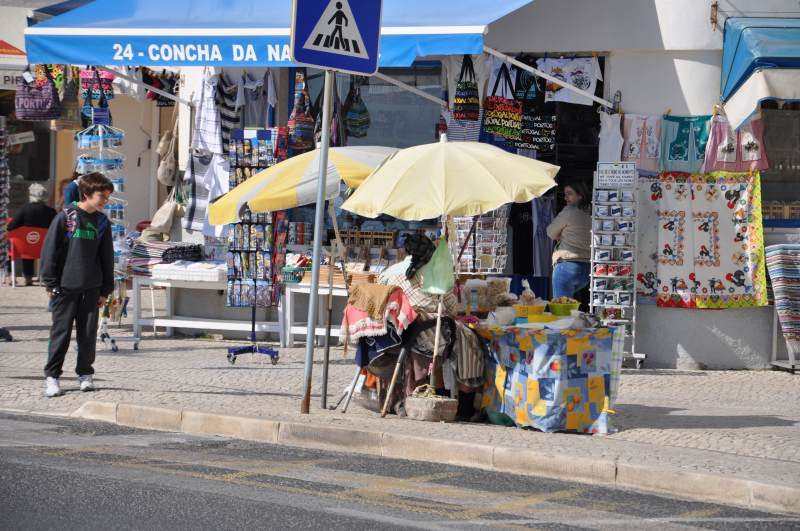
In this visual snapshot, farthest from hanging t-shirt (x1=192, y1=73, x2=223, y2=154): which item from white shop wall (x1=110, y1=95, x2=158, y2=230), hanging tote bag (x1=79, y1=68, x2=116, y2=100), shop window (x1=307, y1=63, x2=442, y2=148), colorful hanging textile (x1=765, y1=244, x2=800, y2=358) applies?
white shop wall (x1=110, y1=95, x2=158, y2=230)

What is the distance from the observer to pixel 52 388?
37.4 ft

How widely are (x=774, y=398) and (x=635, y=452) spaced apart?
3.66m

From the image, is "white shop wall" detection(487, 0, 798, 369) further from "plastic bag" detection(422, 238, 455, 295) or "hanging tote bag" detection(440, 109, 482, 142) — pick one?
"plastic bag" detection(422, 238, 455, 295)

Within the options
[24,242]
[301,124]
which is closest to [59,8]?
[301,124]

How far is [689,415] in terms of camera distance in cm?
1094

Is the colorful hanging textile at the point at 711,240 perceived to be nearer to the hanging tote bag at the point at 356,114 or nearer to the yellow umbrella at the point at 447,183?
the hanging tote bag at the point at 356,114

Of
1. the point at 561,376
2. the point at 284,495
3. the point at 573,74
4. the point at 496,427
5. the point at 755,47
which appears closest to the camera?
the point at 284,495

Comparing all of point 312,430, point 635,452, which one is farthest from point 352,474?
point 635,452

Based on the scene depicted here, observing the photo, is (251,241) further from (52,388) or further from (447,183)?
(447,183)

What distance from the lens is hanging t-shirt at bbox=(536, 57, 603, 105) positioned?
46.7 ft

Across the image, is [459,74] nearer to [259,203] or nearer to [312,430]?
[259,203]

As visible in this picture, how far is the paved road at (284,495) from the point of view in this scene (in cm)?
683

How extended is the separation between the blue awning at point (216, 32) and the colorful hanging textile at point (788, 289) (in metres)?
3.83

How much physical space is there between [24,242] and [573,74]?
38.8ft
